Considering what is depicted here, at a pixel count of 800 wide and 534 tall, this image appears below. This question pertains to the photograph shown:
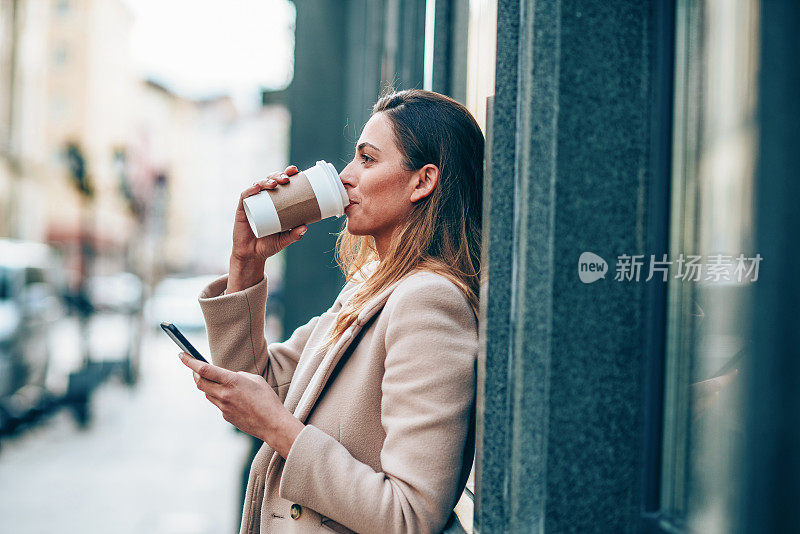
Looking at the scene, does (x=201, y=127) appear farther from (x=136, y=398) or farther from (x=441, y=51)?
(x=441, y=51)

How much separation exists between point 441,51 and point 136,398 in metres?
9.68

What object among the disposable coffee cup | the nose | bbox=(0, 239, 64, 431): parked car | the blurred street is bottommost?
the blurred street

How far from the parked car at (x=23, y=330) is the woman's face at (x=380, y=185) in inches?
270

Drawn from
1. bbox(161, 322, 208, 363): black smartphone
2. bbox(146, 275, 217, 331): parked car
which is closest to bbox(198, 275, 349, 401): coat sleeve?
bbox(161, 322, 208, 363): black smartphone

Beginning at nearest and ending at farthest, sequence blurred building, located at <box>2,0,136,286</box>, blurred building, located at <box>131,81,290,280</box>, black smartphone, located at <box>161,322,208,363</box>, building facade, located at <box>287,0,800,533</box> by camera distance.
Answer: building facade, located at <box>287,0,800,533</box>
black smartphone, located at <box>161,322,208,363</box>
blurred building, located at <box>2,0,136,286</box>
blurred building, located at <box>131,81,290,280</box>

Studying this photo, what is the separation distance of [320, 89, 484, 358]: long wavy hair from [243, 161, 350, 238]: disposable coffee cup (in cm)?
18

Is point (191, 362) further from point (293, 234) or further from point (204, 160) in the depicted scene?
point (204, 160)

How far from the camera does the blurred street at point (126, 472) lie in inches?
217

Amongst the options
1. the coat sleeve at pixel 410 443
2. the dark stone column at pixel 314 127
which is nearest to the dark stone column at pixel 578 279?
the coat sleeve at pixel 410 443

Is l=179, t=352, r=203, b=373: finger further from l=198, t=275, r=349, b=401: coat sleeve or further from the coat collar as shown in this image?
l=198, t=275, r=349, b=401: coat sleeve

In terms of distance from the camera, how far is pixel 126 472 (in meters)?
6.93

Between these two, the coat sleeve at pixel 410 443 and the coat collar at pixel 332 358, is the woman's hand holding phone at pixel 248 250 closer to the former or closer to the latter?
the coat collar at pixel 332 358

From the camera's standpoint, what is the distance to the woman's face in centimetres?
178

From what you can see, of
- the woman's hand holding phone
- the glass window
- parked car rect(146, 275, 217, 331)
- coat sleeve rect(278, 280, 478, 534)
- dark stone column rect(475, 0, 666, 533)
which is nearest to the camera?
the glass window
